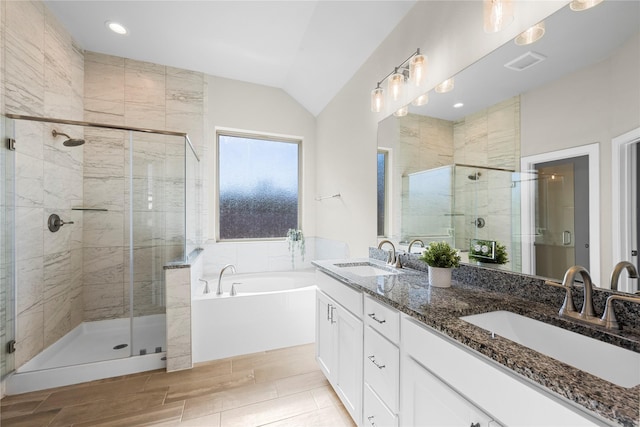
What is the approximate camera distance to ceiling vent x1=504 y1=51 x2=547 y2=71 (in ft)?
3.89

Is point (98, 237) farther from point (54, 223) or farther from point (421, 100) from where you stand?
point (421, 100)

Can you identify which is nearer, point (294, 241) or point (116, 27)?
point (116, 27)

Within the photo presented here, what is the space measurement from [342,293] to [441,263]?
59 centimetres

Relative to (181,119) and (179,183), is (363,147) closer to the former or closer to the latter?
(179,183)

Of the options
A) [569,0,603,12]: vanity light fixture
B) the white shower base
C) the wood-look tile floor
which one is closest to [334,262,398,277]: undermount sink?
the wood-look tile floor

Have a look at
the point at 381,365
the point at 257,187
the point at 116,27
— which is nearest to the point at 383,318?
the point at 381,365

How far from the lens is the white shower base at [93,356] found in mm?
1951

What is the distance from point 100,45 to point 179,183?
1.63 meters

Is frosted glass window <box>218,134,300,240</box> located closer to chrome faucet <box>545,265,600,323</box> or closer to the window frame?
the window frame

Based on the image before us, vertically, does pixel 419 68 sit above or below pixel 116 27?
below

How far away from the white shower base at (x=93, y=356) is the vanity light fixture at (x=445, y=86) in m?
2.84

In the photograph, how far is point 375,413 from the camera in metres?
1.30

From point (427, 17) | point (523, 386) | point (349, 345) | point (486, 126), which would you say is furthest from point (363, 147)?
point (523, 386)

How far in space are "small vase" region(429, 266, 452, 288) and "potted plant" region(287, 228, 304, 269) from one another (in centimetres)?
239
